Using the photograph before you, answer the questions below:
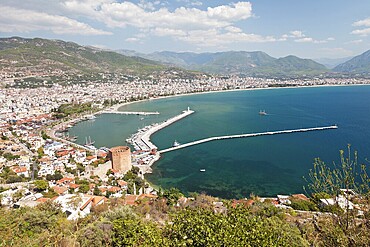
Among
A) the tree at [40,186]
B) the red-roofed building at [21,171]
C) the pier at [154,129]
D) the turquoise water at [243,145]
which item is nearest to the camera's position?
the tree at [40,186]

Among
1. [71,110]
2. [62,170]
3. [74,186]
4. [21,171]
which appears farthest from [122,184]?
[71,110]

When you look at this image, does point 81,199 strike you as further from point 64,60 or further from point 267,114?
point 64,60

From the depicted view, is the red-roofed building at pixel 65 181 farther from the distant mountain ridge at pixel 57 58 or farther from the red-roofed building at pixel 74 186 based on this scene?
the distant mountain ridge at pixel 57 58

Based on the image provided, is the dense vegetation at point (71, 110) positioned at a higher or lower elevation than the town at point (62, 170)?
higher

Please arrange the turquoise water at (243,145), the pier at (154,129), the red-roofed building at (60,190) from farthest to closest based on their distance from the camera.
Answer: the pier at (154,129), the turquoise water at (243,145), the red-roofed building at (60,190)

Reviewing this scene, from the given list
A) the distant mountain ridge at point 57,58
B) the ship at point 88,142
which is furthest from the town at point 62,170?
the distant mountain ridge at point 57,58

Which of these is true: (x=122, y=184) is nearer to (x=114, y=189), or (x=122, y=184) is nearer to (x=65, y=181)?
(x=114, y=189)

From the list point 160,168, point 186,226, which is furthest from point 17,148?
→ point 186,226

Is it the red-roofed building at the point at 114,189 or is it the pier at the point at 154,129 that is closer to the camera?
the red-roofed building at the point at 114,189
